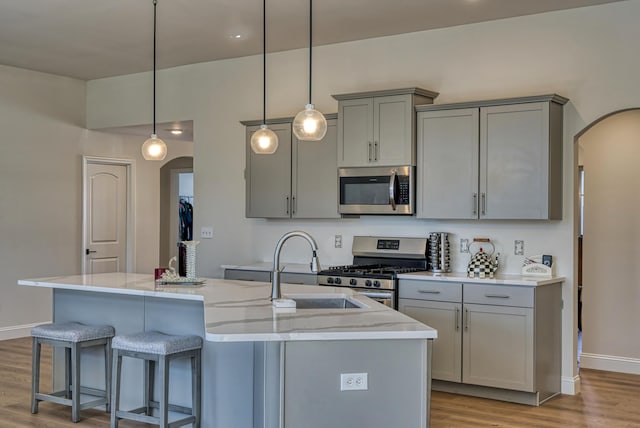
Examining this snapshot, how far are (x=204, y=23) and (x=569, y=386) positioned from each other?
4.08 m

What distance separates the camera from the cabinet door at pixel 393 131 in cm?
532

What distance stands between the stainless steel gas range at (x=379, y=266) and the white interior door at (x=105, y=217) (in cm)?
377

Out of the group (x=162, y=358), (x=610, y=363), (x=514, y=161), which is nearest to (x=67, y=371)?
(x=162, y=358)

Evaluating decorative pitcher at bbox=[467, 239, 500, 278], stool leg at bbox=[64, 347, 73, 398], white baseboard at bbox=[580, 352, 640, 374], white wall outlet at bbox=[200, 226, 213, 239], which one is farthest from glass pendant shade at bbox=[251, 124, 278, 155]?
white baseboard at bbox=[580, 352, 640, 374]

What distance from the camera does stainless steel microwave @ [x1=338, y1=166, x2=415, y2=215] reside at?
536 cm

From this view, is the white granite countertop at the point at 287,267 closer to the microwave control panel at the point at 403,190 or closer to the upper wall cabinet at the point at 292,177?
the upper wall cabinet at the point at 292,177

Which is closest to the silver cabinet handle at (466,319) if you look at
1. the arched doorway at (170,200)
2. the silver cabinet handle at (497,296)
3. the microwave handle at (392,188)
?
the silver cabinet handle at (497,296)

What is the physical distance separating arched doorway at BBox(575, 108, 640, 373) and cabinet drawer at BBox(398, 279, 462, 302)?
5.59ft

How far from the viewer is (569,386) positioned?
508 centimetres

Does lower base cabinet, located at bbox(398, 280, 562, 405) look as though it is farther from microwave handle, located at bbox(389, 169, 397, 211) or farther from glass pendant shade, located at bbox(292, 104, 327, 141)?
glass pendant shade, located at bbox(292, 104, 327, 141)

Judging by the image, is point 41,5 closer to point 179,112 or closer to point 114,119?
point 179,112

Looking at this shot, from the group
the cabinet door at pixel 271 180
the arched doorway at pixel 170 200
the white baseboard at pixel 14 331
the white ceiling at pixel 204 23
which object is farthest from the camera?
the arched doorway at pixel 170 200

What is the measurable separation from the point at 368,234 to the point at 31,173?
13.1ft

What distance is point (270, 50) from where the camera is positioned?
6453mm
